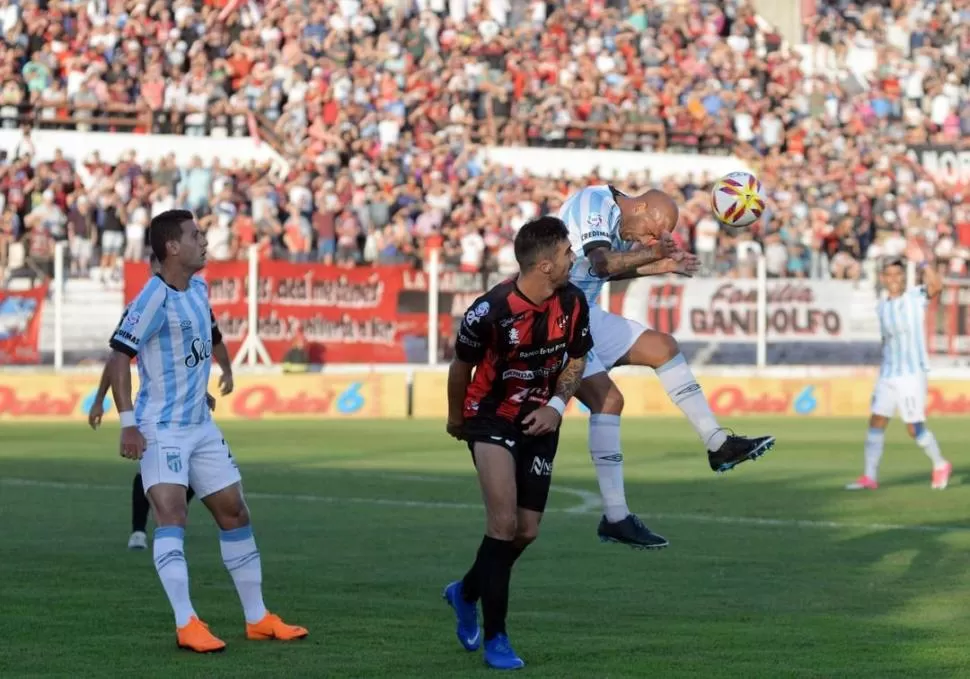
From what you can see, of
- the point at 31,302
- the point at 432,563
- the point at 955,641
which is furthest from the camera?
the point at 31,302

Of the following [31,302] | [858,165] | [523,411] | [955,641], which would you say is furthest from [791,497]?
[858,165]

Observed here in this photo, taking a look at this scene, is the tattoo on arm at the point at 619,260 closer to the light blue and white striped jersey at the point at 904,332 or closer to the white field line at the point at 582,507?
the white field line at the point at 582,507

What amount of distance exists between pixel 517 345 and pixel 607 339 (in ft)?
8.79

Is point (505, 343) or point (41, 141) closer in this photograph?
point (505, 343)

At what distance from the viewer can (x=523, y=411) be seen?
8.40 metres

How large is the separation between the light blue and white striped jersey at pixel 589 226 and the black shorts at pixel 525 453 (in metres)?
2.08

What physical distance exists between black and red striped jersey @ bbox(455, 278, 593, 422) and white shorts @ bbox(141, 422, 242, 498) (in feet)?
4.28

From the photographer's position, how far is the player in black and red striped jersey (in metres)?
8.22

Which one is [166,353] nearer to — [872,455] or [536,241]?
[536,241]

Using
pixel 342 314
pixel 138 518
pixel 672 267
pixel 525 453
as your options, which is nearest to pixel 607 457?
pixel 672 267

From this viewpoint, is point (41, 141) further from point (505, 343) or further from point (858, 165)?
point (505, 343)

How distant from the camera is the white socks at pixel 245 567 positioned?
8.95 meters

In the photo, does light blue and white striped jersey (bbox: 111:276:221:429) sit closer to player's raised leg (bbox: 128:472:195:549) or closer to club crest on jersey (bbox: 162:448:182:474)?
club crest on jersey (bbox: 162:448:182:474)

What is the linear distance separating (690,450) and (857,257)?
46.2ft
